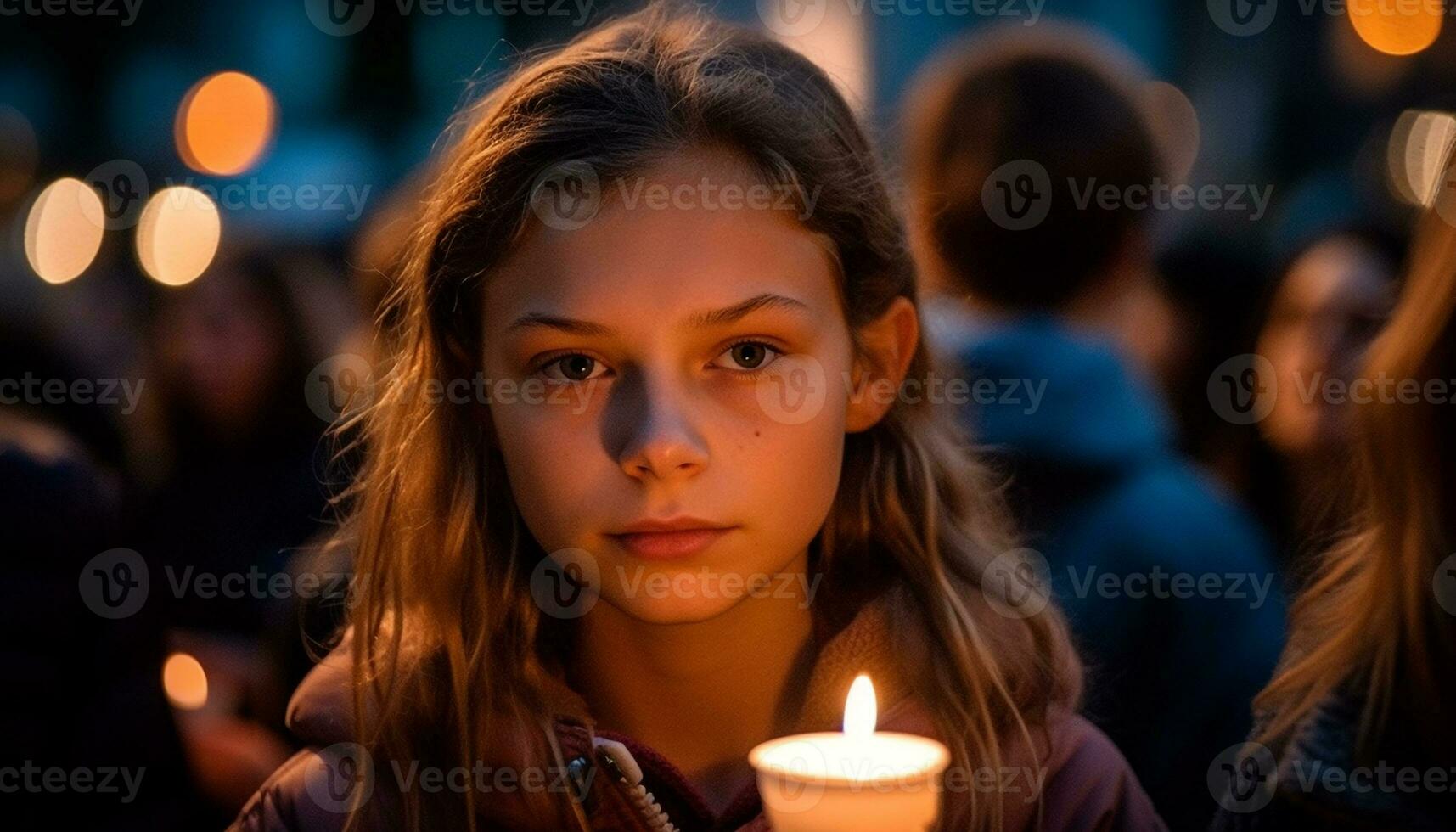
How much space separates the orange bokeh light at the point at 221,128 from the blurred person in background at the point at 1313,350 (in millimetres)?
9505

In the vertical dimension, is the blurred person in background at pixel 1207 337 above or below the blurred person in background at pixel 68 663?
above

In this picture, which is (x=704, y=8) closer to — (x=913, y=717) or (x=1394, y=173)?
(x=913, y=717)

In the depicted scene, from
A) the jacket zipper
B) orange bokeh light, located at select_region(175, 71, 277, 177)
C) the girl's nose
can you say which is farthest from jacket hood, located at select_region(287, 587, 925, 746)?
orange bokeh light, located at select_region(175, 71, 277, 177)

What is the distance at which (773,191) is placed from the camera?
2086mm

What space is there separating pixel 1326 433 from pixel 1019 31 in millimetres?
1303

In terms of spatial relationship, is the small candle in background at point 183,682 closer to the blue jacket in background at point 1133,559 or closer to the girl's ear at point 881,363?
the girl's ear at point 881,363

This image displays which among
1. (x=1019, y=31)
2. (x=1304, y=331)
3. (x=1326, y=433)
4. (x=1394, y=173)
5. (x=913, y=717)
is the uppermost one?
(x=1394, y=173)

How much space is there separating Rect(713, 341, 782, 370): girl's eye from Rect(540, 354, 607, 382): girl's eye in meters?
0.17

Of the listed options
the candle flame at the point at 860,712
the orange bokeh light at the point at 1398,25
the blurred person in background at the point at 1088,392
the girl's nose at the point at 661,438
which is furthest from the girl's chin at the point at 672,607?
the orange bokeh light at the point at 1398,25

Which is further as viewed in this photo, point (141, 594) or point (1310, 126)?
point (1310, 126)

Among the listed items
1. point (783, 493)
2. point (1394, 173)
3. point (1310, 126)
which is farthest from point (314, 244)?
point (1310, 126)

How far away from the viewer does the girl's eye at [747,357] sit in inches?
78.0

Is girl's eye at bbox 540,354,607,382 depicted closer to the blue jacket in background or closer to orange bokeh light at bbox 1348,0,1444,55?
the blue jacket in background

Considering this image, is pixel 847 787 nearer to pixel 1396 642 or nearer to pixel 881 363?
pixel 1396 642
